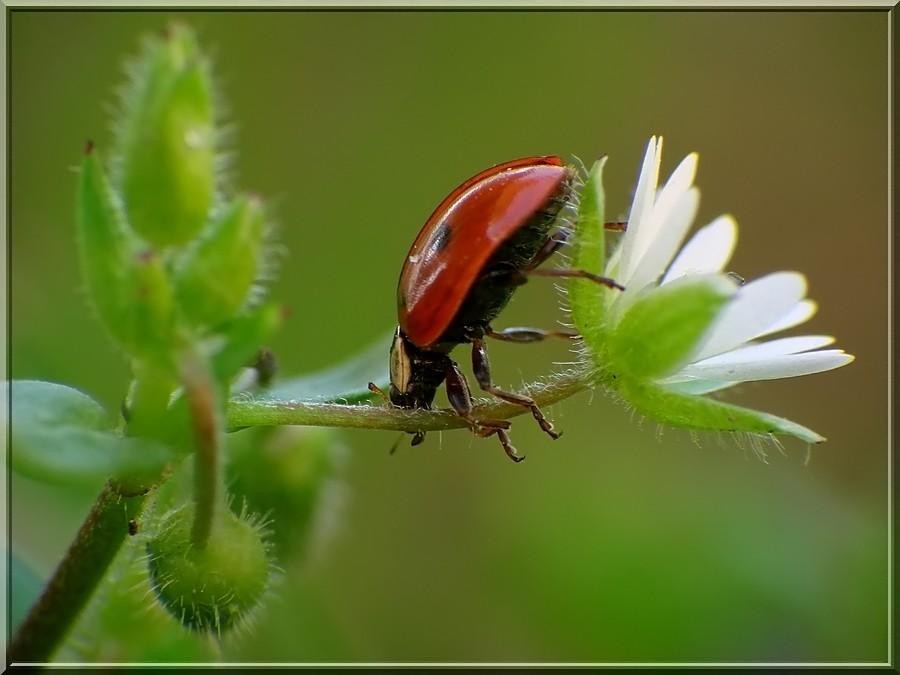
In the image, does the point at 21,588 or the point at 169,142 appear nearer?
the point at 169,142

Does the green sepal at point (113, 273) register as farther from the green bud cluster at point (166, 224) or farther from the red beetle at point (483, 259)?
the red beetle at point (483, 259)

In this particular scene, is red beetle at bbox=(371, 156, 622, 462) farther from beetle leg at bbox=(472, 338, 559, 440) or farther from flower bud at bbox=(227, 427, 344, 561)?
flower bud at bbox=(227, 427, 344, 561)

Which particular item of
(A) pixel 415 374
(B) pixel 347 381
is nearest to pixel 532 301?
(B) pixel 347 381

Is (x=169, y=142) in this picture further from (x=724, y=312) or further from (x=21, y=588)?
(x=21, y=588)

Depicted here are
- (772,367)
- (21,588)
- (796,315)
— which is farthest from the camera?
(21,588)

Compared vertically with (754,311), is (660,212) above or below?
above

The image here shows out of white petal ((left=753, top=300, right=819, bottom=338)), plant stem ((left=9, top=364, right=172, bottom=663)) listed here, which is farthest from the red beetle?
plant stem ((left=9, top=364, right=172, bottom=663))
